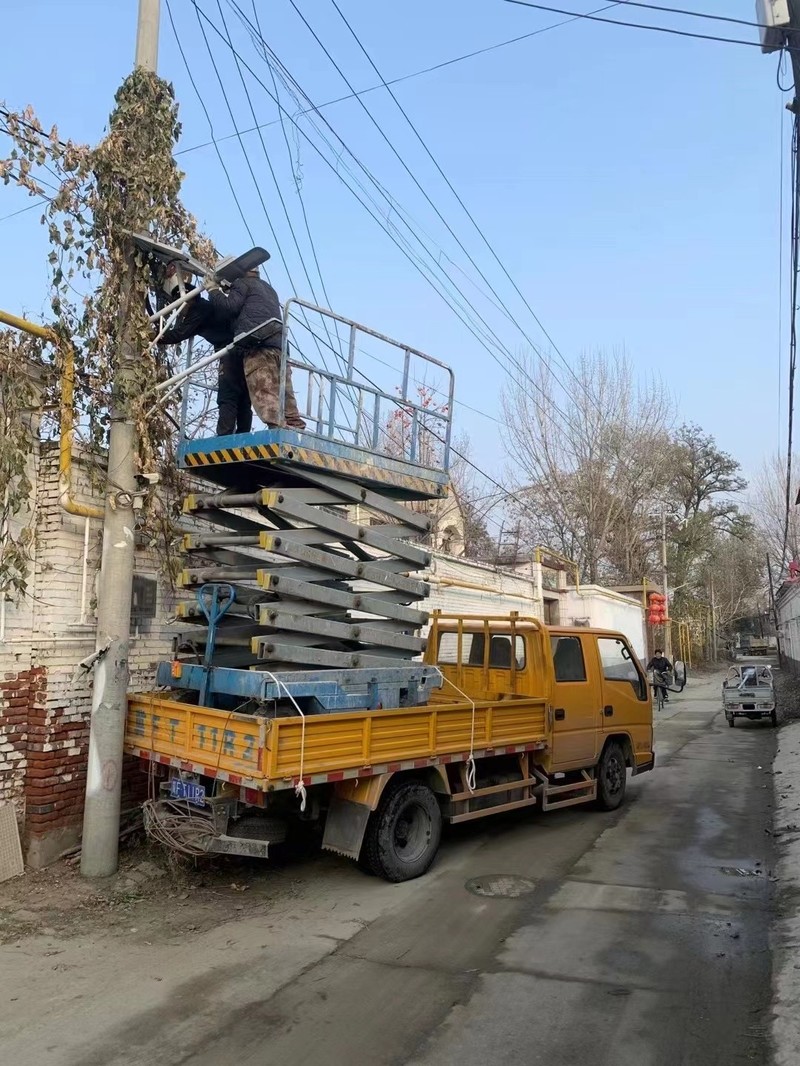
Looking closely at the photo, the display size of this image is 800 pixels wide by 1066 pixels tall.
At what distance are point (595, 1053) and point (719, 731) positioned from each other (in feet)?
57.1

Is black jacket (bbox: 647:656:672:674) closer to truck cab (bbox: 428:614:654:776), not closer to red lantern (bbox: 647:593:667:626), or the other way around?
red lantern (bbox: 647:593:667:626)

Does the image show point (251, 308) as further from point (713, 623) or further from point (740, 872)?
point (713, 623)

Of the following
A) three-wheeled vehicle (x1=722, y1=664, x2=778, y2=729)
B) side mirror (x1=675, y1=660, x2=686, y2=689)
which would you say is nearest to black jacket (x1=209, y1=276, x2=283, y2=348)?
three-wheeled vehicle (x1=722, y1=664, x2=778, y2=729)

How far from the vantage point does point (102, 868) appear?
6402 mm

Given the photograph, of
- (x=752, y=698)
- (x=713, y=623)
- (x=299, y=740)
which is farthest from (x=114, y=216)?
(x=713, y=623)

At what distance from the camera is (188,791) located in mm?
6145

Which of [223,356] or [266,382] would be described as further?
[223,356]

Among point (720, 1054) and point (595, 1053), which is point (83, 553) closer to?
point (595, 1053)

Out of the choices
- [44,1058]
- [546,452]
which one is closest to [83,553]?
[44,1058]

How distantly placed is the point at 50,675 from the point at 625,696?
6.70 metres

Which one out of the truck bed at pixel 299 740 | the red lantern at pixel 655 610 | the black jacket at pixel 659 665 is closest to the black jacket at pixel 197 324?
the truck bed at pixel 299 740

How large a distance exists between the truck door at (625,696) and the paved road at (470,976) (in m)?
2.16

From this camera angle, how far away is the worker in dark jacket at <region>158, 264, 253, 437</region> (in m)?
7.20

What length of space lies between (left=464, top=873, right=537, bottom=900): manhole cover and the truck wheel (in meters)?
2.90
